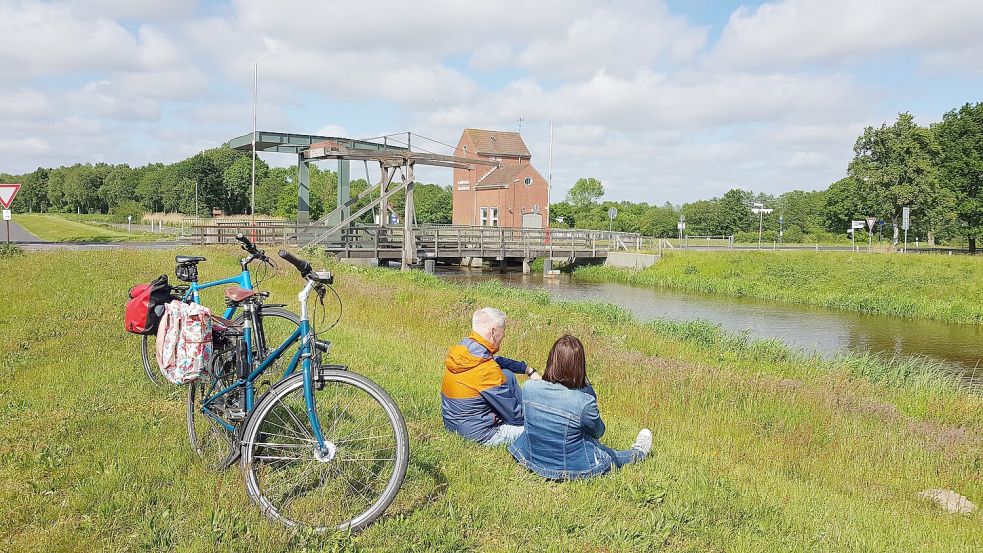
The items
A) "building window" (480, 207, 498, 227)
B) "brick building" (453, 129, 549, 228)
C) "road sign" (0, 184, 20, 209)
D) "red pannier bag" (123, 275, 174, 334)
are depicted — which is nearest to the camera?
"red pannier bag" (123, 275, 174, 334)

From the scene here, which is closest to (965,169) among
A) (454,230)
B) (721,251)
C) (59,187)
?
(721,251)

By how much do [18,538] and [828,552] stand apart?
13.4ft

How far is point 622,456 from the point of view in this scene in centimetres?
475

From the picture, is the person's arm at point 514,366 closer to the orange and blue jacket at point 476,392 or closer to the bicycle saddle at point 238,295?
the orange and blue jacket at point 476,392

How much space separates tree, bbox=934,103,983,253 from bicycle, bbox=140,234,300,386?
48291 mm

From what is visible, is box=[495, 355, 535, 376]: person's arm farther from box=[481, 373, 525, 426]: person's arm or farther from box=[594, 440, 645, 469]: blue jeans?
box=[594, 440, 645, 469]: blue jeans

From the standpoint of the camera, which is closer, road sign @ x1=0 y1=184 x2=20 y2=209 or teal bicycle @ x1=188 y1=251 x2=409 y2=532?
teal bicycle @ x1=188 y1=251 x2=409 y2=532

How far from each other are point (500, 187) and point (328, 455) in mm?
49237

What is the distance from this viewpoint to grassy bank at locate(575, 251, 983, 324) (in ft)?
80.1

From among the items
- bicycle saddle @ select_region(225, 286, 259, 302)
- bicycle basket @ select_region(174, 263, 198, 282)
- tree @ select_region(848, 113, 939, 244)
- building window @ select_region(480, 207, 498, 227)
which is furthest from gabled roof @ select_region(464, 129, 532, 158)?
bicycle saddle @ select_region(225, 286, 259, 302)

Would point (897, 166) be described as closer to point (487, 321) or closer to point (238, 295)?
point (487, 321)

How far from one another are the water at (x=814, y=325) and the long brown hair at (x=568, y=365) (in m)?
12.2

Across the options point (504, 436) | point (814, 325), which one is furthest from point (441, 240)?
point (504, 436)

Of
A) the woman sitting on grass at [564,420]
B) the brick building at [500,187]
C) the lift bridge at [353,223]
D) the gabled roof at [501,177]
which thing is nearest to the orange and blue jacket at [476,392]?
the woman sitting on grass at [564,420]
